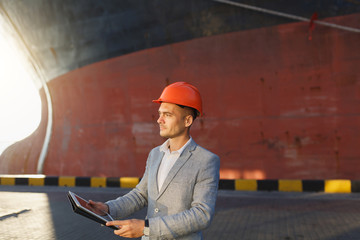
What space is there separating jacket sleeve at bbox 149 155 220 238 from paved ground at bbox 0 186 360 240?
110 inches

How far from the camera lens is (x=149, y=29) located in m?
8.09

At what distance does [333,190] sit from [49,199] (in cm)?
527

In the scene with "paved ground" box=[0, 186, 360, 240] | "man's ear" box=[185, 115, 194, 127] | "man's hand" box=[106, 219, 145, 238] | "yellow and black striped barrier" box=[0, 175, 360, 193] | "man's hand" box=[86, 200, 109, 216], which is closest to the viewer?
"man's hand" box=[106, 219, 145, 238]

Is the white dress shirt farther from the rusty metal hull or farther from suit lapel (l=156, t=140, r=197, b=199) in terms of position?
the rusty metal hull

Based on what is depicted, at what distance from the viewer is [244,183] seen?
7.21m

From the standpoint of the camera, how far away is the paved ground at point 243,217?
4.36 metres

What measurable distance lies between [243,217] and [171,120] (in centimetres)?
383

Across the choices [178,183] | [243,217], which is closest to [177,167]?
[178,183]

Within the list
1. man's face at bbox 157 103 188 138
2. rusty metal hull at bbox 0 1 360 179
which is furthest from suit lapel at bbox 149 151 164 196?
rusty metal hull at bbox 0 1 360 179

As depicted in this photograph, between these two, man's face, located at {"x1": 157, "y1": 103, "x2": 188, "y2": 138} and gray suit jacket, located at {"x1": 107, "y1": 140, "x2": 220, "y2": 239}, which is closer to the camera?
gray suit jacket, located at {"x1": 107, "y1": 140, "x2": 220, "y2": 239}

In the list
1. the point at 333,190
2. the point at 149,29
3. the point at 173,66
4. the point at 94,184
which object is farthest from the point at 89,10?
the point at 333,190

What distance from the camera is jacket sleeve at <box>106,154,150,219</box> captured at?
1774 mm

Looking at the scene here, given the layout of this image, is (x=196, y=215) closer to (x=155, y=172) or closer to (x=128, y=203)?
(x=155, y=172)

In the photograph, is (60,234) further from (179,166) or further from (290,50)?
(290,50)
